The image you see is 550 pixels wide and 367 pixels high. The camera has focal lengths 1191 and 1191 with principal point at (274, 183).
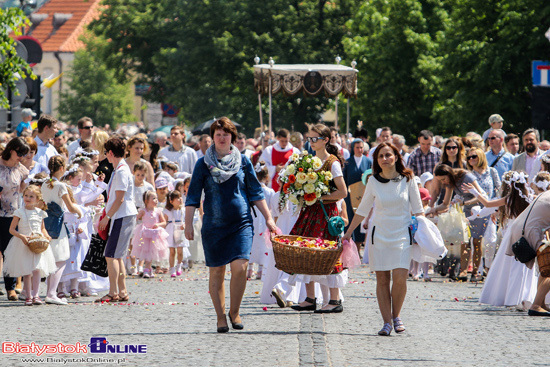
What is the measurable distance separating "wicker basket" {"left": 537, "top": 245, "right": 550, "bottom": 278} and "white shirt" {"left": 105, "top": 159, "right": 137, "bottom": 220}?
14.9 ft

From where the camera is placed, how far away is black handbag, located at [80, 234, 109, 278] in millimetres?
14086

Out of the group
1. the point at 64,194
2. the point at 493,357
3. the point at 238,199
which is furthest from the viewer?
the point at 64,194

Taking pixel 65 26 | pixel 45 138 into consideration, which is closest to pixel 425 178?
pixel 45 138

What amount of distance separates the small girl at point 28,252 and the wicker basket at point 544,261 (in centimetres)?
541

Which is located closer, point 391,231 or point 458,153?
point 391,231

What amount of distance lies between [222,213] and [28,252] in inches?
137

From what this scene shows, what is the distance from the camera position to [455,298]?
14297 millimetres

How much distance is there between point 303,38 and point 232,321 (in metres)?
45.0

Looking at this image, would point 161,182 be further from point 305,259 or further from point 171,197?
point 305,259

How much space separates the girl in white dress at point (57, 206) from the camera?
44.9ft

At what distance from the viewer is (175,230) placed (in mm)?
18000

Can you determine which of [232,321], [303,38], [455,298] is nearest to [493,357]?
[232,321]

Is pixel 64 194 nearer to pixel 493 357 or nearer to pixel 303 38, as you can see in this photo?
pixel 493 357

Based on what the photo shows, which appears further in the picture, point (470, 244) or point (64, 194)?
point (470, 244)
